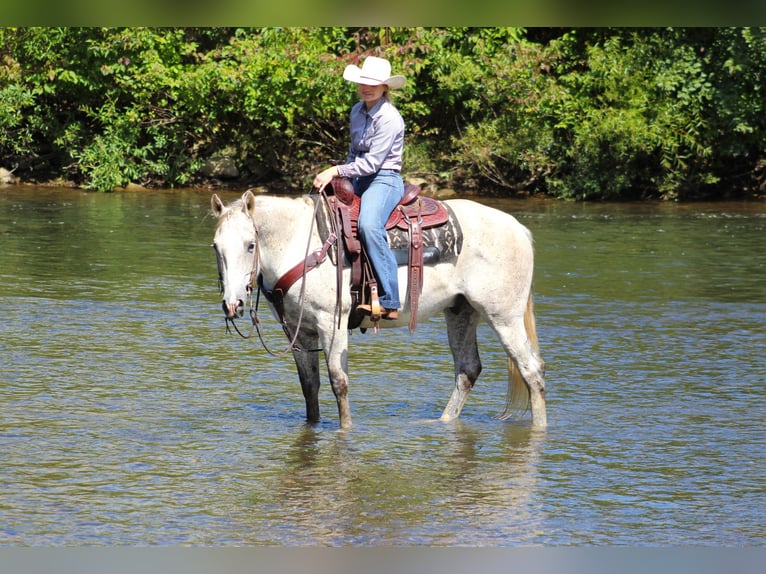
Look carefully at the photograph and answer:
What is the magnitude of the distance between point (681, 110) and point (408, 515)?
20042 mm

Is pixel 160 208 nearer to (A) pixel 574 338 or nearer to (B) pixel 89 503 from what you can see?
(A) pixel 574 338

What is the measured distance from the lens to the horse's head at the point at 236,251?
7562 millimetres

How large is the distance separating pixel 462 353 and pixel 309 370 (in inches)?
44.4

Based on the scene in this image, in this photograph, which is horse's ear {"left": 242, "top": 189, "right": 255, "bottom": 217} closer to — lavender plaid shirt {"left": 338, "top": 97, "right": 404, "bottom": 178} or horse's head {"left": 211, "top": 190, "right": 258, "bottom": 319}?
horse's head {"left": 211, "top": 190, "right": 258, "bottom": 319}

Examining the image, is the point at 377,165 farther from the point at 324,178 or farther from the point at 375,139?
the point at 324,178

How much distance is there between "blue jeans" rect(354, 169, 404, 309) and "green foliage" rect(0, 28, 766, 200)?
17.3 meters

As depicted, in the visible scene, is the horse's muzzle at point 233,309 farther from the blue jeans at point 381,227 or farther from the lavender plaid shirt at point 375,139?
the lavender plaid shirt at point 375,139

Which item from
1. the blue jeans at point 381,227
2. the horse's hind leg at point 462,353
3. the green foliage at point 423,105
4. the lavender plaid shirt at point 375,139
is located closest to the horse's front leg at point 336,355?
the blue jeans at point 381,227

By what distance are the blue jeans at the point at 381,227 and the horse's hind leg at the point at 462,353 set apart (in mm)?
770

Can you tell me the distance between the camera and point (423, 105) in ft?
88.8

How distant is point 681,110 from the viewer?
2522 cm

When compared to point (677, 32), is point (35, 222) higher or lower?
lower

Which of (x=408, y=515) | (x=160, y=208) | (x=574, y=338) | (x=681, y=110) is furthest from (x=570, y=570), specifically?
(x=681, y=110)

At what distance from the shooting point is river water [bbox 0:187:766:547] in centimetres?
652
